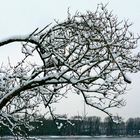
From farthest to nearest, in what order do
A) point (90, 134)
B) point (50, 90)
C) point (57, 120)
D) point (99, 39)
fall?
point (90, 134), point (57, 120), point (50, 90), point (99, 39)

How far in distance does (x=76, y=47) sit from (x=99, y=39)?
0.52 meters

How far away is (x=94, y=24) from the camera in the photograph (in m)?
9.92

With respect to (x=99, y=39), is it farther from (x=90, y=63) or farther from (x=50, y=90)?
(x=50, y=90)

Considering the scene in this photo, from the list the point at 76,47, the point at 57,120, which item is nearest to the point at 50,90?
the point at 57,120

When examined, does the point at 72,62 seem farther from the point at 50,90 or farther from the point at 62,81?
the point at 50,90

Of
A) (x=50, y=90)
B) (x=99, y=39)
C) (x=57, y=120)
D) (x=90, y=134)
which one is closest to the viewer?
(x=99, y=39)

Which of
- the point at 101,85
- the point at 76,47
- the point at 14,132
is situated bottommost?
the point at 14,132

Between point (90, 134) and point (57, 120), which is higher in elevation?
point (90, 134)

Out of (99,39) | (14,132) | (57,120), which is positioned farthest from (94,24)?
(14,132)

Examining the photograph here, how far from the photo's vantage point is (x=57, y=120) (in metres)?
12.4

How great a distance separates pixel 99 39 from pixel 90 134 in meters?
141

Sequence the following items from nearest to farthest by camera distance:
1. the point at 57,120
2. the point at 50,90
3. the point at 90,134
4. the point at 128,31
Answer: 1. the point at 128,31
2. the point at 50,90
3. the point at 57,120
4. the point at 90,134

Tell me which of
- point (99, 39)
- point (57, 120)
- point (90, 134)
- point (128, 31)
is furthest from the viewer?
point (90, 134)

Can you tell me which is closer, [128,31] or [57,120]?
[128,31]
